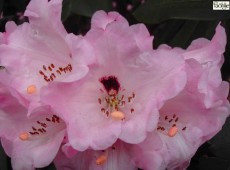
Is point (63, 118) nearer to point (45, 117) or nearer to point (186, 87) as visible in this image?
point (45, 117)

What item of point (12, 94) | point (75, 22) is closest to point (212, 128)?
point (12, 94)

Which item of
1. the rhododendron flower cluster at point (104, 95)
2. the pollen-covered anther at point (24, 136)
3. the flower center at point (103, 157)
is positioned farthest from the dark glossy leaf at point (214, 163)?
the pollen-covered anther at point (24, 136)

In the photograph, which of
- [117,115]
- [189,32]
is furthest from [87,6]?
[117,115]

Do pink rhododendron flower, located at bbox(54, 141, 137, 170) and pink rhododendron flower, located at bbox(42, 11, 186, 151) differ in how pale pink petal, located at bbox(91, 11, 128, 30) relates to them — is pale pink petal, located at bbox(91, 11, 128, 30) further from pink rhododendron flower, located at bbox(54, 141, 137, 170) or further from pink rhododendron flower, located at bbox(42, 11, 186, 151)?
pink rhododendron flower, located at bbox(54, 141, 137, 170)

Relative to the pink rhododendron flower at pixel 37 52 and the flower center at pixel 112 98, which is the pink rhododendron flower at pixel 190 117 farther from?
the pink rhododendron flower at pixel 37 52

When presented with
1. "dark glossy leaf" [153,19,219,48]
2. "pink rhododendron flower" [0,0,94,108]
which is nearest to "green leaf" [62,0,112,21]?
"dark glossy leaf" [153,19,219,48]

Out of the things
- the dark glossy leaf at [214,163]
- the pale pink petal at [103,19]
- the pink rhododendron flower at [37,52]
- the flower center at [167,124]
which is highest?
the pale pink petal at [103,19]
